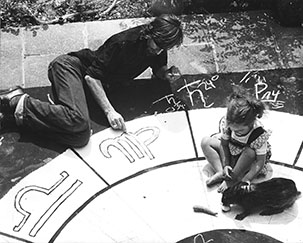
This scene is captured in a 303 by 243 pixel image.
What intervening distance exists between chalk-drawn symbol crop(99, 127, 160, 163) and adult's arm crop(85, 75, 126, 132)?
93mm

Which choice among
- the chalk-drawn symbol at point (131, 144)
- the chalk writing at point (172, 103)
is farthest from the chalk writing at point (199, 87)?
the chalk-drawn symbol at point (131, 144)

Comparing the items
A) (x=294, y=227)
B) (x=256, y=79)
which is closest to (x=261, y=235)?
(x=294, y=227)

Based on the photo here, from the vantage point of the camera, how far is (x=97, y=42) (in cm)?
648


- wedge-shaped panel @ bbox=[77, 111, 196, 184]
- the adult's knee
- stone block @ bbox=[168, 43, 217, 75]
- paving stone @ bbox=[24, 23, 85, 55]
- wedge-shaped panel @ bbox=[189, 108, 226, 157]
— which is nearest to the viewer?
wedge-shaped panel @ bbox=[77, 111, 196, 184]

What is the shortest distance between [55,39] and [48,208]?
190cm

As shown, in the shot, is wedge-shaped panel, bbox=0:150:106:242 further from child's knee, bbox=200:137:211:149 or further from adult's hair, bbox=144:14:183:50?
adult's hair, bbox=144:14:183:50

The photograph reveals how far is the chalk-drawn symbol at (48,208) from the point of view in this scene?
16.6 feet

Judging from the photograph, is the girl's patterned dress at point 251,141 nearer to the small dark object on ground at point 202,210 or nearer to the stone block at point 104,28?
the small dark object on ground at point 202,210

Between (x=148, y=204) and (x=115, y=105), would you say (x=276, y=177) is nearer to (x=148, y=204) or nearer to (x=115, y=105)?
(x=148, y=204)

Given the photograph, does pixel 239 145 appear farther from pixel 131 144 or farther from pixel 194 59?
pixel 194 59

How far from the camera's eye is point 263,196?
16.3 feet

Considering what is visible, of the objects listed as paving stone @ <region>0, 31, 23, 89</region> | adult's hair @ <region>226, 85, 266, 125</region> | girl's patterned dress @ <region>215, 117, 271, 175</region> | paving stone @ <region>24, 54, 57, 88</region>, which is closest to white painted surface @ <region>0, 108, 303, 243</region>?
girl's patterned dress @ <region>215, 117, 271, 175</region>

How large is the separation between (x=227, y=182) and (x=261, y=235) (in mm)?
449

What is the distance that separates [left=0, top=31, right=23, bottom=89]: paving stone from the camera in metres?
6.14
